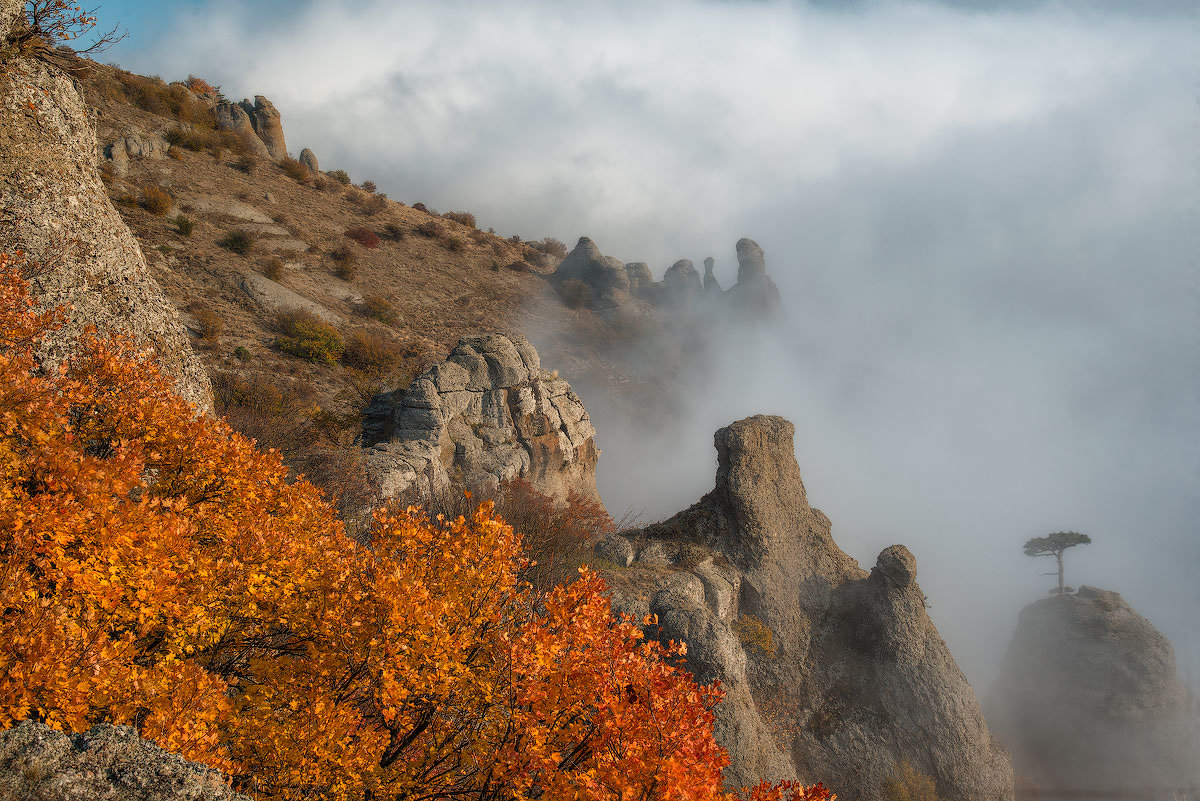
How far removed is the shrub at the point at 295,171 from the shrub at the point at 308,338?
107 ft

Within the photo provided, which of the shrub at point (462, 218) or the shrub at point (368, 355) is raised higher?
the shrub at point (462, 218)

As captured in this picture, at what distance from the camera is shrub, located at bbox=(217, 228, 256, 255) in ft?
166

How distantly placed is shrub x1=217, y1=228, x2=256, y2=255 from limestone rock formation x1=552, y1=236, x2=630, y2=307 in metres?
40.6

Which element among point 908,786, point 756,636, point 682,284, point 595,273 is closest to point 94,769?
point 756,636

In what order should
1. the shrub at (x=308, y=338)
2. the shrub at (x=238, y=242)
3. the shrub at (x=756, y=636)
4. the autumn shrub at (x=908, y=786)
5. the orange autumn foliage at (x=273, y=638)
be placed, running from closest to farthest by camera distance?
the orange autumn foliage at (x=273, y=638) → the autumn shrub at (x=908, y=786) → the shrub at (x=756, y=636) → the shrub at (x=308, y=338) → the shrub at (x=238, y=242)

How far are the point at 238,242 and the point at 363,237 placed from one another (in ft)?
56.9

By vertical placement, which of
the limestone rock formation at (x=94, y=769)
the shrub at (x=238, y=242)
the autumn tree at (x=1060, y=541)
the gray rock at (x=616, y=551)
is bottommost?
the limestone rock formation at (x=94, y=769)

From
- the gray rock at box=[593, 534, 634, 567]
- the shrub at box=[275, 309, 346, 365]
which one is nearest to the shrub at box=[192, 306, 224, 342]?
the shrub at box=[275, 309, 346, 365]

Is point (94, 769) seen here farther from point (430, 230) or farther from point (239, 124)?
point (239, 124)

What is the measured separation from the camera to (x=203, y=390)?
18.4m

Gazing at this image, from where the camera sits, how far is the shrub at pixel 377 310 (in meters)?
56.1

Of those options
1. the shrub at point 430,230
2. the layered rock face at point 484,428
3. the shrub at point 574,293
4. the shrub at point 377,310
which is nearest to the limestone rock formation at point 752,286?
the shrub at point 574,293

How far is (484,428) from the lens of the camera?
1422 inches

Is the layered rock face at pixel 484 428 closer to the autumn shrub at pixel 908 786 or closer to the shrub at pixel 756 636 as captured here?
the shrub at pixel 756 636
